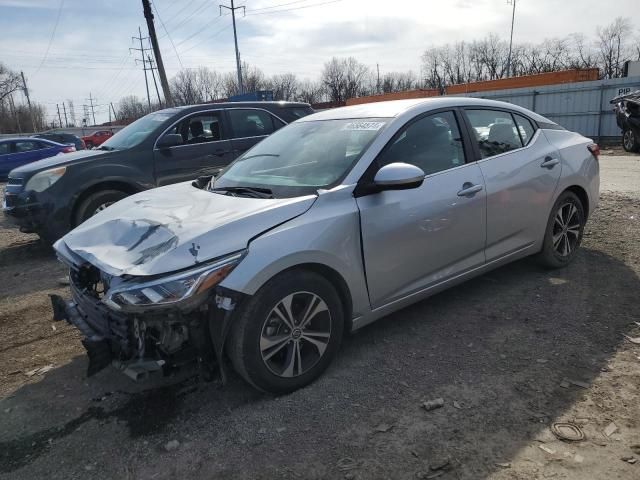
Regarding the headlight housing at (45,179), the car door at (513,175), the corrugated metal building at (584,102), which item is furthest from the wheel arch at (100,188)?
the corrugated metal building at (584,102)

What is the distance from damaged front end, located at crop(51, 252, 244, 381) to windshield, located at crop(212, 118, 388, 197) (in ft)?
2.87

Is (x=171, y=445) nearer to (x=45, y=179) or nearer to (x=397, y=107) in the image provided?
(x=397, y=107)

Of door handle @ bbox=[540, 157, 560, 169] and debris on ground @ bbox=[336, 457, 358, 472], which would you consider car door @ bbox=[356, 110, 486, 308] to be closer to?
door handle @ bbox=[540, 157, 560, 169]

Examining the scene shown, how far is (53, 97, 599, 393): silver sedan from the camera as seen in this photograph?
2.68 meters

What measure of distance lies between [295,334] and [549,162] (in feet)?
9.65

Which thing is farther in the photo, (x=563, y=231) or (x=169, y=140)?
(x=169, y=140)

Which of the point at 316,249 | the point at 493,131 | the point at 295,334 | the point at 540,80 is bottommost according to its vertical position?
the point at 295,334

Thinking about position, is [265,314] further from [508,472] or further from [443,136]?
[443,136]

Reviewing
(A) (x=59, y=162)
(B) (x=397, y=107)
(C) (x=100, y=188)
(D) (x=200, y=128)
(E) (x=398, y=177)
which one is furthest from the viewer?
(D) (x=200, y=128)

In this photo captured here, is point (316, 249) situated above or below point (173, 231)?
below

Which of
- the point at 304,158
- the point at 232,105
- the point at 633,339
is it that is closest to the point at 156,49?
the point at 232,105

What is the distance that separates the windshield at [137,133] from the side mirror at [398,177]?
15.5 feet

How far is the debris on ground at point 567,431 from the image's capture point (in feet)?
8.20

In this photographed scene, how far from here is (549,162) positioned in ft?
14.5
